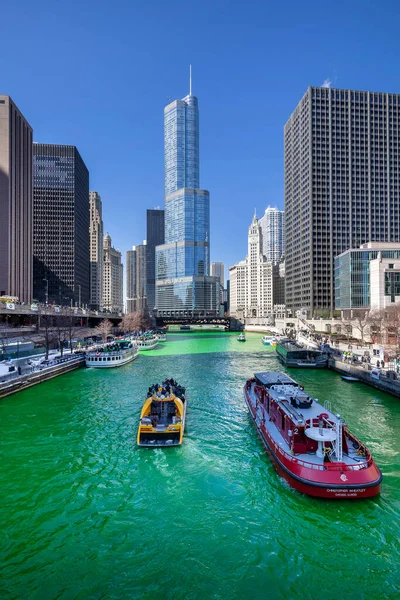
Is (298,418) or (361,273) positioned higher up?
(361,273)

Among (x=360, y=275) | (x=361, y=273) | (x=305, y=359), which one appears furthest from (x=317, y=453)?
(x=361, y=273)

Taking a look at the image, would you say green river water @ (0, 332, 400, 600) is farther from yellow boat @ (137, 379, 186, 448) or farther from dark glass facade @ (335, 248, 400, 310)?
dark glass facade @ (335, 248, 400, 310)

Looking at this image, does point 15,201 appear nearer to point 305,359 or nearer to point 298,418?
point 305,359

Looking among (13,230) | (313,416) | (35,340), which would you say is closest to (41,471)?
(313,416)

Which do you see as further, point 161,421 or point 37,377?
point 37,377

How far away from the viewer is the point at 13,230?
472 feet

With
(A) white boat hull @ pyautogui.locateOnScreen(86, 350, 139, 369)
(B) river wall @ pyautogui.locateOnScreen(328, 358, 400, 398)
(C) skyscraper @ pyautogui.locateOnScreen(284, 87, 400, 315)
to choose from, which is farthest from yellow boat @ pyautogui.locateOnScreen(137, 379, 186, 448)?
(C) skyscraper @ pyautogui.locateOnScreen(284, 87, 400, 315)

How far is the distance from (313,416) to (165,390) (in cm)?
1475

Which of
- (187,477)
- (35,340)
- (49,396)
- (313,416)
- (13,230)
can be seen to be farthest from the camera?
(13,230)

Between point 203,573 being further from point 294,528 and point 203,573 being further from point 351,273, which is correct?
point 351,273

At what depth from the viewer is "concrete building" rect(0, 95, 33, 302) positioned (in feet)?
453

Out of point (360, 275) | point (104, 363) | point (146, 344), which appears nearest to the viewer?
point (104, 363)

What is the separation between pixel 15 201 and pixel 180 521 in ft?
511

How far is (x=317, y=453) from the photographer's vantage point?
22.1m
